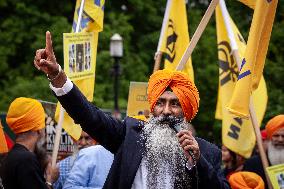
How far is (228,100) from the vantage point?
8.88 metres

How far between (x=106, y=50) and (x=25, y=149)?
1386 centimetres

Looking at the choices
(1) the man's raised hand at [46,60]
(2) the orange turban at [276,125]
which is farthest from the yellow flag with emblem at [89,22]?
(1) the man's raised hand at [46,60]

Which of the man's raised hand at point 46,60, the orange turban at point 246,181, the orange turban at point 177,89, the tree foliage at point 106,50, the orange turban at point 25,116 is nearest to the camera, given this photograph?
the man's raised hand at point 46,60

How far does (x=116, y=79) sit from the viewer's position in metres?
18.1

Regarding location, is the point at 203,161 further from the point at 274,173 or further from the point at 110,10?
the point at 110,10

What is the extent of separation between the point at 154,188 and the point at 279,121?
3839 millimetres

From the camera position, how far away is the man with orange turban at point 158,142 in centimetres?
470

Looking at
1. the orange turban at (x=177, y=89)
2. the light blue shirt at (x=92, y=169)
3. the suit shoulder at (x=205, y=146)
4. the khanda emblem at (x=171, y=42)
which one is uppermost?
the khanda emblem at (x=171, y=42)

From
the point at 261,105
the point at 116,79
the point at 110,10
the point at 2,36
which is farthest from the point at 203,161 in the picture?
the point at 110,10

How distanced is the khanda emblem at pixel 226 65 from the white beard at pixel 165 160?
4.22 metres

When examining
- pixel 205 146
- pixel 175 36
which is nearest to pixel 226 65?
pixel 175 36

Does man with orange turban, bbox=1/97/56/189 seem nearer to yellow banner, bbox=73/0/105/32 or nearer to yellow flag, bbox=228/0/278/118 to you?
yellow banner, bbox=73/0/105/32

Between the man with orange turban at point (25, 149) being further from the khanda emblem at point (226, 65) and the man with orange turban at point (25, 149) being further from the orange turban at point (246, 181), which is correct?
the khanda emblem at point (226, 65)

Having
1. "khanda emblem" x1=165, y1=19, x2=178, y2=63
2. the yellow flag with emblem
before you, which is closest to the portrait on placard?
the yellow flag with emblem
